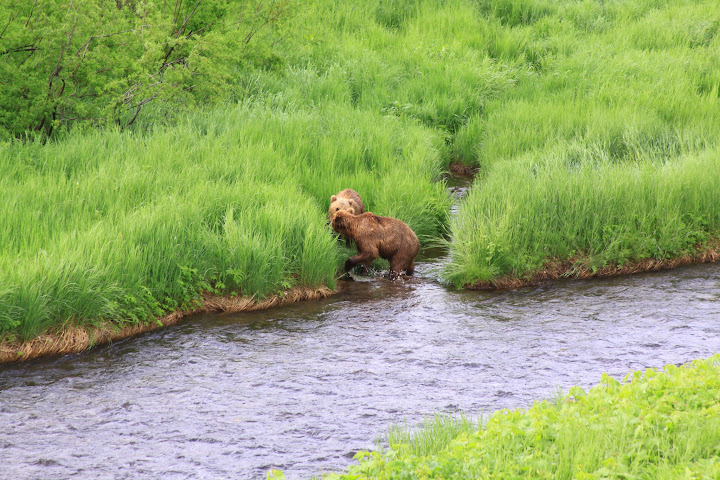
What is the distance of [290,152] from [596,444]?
683cm

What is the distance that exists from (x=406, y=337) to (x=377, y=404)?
1323 millimetres

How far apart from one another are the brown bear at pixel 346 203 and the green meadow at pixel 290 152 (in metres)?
0.20

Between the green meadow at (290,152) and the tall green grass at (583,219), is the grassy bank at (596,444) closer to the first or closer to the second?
the green meadow at (290,152)

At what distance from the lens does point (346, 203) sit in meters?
8.28

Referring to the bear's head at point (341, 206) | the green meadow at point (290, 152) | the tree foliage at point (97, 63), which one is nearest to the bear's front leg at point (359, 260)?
the green meadow at point (290, 152)

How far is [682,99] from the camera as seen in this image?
1170 centimetres

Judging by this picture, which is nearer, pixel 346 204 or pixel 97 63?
pixel 346 204

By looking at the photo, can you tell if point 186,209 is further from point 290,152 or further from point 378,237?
point 290,152

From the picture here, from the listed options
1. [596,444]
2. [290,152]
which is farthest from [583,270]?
[596,444]

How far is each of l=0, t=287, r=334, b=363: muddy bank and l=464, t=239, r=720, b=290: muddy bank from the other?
6.78 ft

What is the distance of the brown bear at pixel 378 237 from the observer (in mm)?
7816

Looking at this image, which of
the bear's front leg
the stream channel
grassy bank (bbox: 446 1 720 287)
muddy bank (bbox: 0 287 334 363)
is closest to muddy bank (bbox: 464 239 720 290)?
grassy bank (bbox: 446 1 720 287)

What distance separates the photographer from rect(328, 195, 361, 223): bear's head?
8102mm

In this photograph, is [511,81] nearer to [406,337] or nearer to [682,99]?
[682,99]
